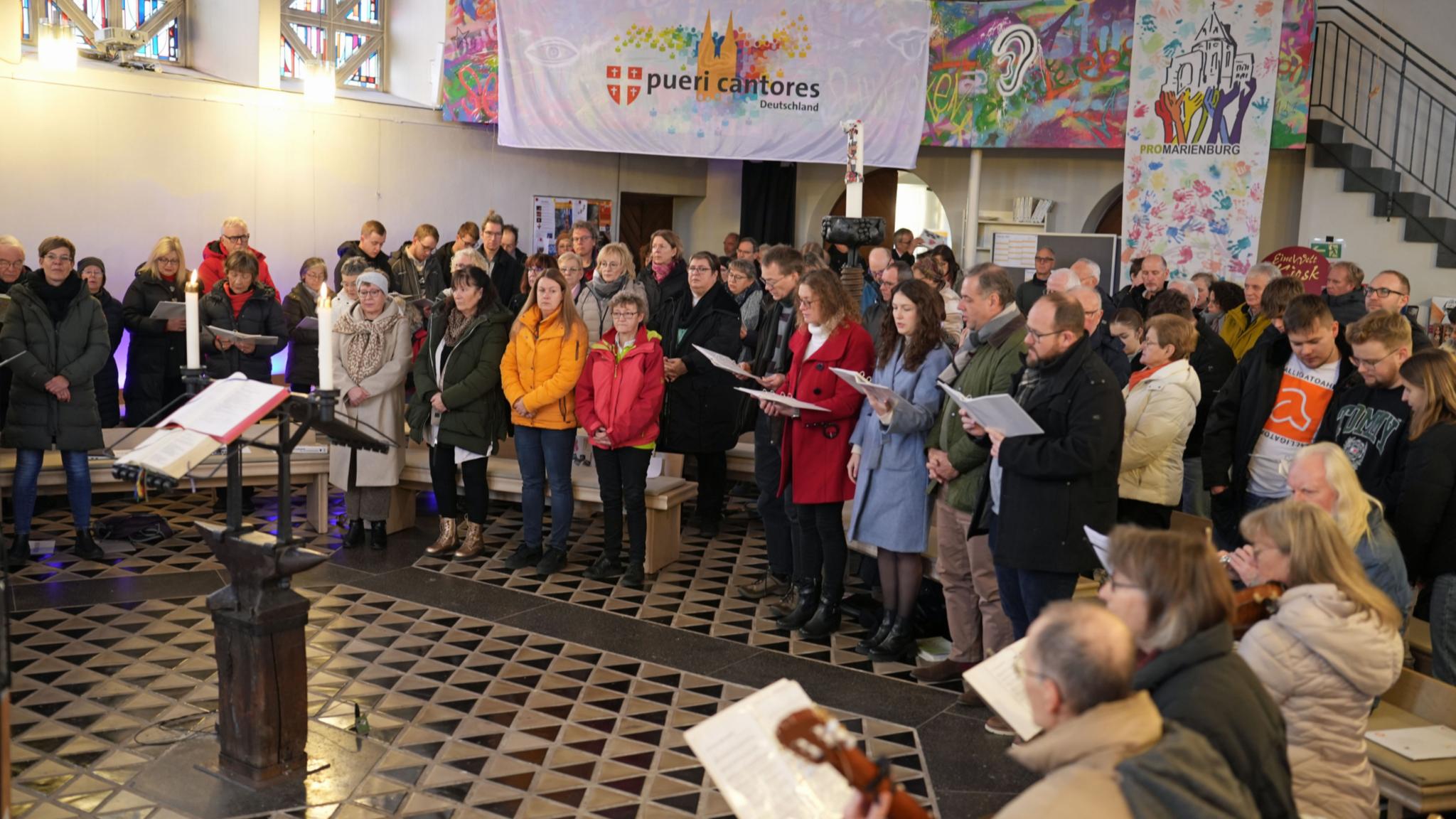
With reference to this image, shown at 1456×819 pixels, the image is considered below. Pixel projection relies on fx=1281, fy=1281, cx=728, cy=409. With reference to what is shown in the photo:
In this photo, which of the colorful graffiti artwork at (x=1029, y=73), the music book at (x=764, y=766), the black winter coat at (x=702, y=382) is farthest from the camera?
the colorful graffiti artwork at (x=1029, y=73)

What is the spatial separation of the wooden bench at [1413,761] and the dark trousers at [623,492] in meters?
3.65

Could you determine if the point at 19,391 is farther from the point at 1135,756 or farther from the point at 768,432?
the point at 1135,756

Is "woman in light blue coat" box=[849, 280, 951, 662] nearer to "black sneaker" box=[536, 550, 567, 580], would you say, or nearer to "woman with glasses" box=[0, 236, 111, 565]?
"black sneaker" box=[536, 550, 567, 580]

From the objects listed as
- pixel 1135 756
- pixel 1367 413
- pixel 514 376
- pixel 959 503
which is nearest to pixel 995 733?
pixel 959 503

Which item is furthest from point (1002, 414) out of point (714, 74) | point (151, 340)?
point (714, 74)

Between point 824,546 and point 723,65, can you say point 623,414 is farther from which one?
point 723,65

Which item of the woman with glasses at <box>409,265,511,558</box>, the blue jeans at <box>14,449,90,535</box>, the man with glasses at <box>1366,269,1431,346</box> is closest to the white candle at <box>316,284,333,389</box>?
the woman with glasses at <box>409,265,511,558</box>

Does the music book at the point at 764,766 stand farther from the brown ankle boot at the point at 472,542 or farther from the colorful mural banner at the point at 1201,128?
the colorful mural banner at the point at 1201,128

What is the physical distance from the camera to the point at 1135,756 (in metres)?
2.09

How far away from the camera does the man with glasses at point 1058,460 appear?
13.9ft

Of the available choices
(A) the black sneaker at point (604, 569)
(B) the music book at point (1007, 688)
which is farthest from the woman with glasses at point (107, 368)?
(B) the music book at point (1007, 688)

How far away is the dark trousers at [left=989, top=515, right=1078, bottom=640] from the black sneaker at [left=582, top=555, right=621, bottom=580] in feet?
8.18

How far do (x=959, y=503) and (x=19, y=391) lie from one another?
4.74 meters

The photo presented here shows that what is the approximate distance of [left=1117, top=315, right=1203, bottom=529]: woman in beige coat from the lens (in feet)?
16.5
